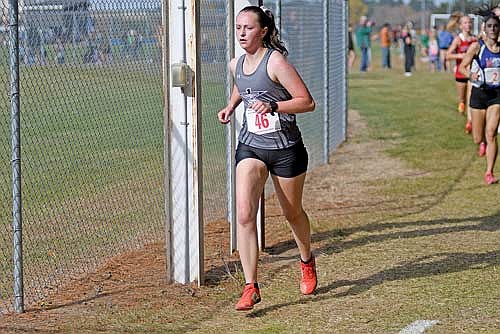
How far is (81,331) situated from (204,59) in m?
3.07

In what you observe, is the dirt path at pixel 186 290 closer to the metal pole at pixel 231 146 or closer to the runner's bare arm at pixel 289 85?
the metal pole at pixel 231 146

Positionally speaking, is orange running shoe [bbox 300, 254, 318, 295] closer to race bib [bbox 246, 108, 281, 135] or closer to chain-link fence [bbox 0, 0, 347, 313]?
race bib [bbox 246, 108, 281, 135]

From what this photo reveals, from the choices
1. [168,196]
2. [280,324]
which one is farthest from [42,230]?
[280,324]

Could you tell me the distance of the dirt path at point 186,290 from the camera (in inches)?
265

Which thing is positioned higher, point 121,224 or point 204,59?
point 204,59

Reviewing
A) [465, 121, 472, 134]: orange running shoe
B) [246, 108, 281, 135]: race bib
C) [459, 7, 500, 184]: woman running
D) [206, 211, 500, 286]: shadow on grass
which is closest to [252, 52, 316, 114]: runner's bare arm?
[246, 108, 281, 135]: race bib

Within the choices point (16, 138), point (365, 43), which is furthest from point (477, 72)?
point (365, 43)

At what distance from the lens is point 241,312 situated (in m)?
7.01

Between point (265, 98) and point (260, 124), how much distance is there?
0.18m

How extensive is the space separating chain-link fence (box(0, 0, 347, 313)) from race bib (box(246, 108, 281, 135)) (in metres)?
1.21

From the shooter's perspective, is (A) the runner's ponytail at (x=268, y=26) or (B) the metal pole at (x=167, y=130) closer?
(A) the runner's ponytail at (x=268, y=26)

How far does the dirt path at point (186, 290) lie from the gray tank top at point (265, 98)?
1154mm

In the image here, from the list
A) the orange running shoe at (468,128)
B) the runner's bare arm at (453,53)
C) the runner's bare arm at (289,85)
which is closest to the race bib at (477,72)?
the runner's bare arm at (453,53)

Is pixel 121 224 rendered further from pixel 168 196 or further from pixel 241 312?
pixel 241 312
